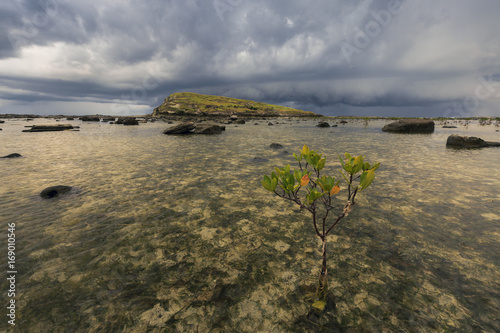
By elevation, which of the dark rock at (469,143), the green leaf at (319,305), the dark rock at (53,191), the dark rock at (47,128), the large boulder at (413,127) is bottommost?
the green leaf at (319,305)

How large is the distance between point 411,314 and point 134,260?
13.1 ft

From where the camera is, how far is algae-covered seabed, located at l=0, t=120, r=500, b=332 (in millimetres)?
2435

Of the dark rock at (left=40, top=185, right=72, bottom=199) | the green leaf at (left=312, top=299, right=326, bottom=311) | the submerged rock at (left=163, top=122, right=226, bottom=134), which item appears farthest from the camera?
the submerged rock at (left=163, top=122, right=226, bottom=134)

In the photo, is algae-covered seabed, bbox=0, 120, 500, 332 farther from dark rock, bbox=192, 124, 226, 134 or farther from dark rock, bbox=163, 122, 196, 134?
dark rock, bbox=192, 124, 226, 134

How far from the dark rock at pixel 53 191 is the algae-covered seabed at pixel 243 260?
1.21ft

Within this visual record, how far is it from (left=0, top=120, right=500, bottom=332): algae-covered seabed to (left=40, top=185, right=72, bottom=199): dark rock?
0.37 meters

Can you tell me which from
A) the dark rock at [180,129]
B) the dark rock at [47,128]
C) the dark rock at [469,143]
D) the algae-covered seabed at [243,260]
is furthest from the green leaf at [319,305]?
the dark rock at [47,128]

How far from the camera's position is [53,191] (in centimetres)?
579

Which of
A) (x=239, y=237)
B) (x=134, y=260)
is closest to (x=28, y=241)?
(x=134, y=260)

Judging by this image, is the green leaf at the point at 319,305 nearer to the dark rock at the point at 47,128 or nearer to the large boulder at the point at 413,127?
the large boulder at the point at 413,127

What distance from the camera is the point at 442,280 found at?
2959 millimetres

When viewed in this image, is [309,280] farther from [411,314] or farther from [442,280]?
[442,280]

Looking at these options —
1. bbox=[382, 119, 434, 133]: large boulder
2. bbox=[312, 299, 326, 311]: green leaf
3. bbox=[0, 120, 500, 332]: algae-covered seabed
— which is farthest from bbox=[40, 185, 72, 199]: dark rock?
bbox=[382, 119, 434, 133]: large boulder

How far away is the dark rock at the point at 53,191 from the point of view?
567cm
